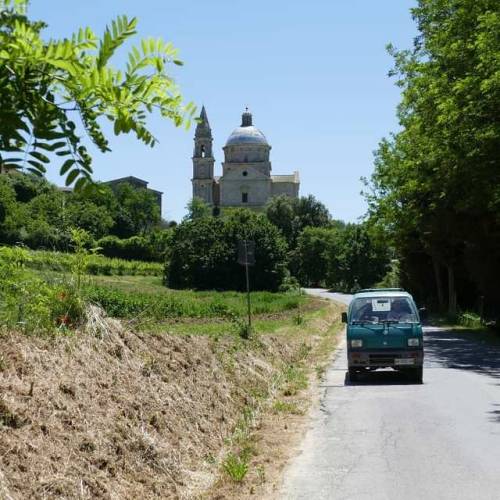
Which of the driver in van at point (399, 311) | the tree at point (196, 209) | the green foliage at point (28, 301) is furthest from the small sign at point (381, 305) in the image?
the tree at point (196, 209)

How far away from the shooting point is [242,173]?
14938 cm

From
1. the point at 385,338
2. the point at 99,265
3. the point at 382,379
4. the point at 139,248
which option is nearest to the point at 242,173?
the point at 139,248

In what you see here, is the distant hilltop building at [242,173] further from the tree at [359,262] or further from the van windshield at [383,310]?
the van windshield at [383,310]

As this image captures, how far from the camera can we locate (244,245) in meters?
22.4

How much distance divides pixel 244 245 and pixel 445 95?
26.0 feet

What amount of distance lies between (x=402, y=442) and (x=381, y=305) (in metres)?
7.77

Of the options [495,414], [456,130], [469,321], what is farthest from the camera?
[469,321]

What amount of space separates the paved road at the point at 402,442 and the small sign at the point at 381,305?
162 cm

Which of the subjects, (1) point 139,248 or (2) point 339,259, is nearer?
(2) point 339,259

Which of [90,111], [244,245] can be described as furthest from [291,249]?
[90,111]

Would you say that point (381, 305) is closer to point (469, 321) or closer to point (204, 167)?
point (469, 321)

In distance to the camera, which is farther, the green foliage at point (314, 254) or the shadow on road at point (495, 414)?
the green foliage at point (314, 254)

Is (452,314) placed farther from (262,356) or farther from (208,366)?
(208,366)

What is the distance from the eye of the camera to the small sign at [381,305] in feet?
57.9
